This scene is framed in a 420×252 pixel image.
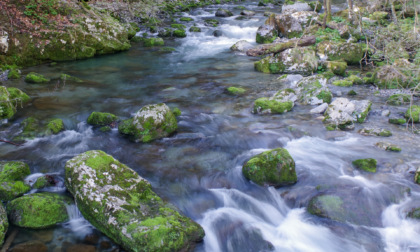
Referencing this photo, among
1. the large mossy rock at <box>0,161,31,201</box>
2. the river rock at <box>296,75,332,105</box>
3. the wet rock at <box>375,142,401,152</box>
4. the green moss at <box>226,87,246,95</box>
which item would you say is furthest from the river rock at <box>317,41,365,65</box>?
the large mossy rock at <box>0,161,31,201</box>

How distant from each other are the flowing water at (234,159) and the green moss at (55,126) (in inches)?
8.6

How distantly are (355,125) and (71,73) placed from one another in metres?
10.0

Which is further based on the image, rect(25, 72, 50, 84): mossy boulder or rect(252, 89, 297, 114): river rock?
rect(25, 72, 50, 84): mossy boulder

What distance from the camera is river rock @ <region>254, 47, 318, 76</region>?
1255cm

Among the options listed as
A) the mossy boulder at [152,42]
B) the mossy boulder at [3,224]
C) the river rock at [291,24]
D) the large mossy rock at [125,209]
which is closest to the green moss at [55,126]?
the large mossy rock at [125,209]

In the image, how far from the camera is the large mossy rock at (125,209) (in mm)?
4207

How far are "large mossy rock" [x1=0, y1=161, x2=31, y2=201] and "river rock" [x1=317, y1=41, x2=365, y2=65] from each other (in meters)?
11.4

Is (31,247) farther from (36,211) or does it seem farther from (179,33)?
(179,33)

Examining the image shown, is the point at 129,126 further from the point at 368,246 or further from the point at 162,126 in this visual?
the point at 368,246

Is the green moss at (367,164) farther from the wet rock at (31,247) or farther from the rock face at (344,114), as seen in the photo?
the wet rock at (31,247)

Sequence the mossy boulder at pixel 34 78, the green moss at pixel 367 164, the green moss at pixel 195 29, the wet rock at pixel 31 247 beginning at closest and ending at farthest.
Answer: the wet rock at pixel 31 247, the green moss at pixel 367 164, the mossy boulder at pixel 34 78, the green moss at pixel 195 29

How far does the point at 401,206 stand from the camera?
5.37 metres

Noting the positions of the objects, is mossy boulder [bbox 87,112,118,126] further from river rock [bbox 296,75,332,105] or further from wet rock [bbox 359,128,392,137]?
wet rock [bbox 359,128,392,137]

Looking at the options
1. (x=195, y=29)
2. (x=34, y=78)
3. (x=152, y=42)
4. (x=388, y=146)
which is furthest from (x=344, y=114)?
(x=195, y=29)
